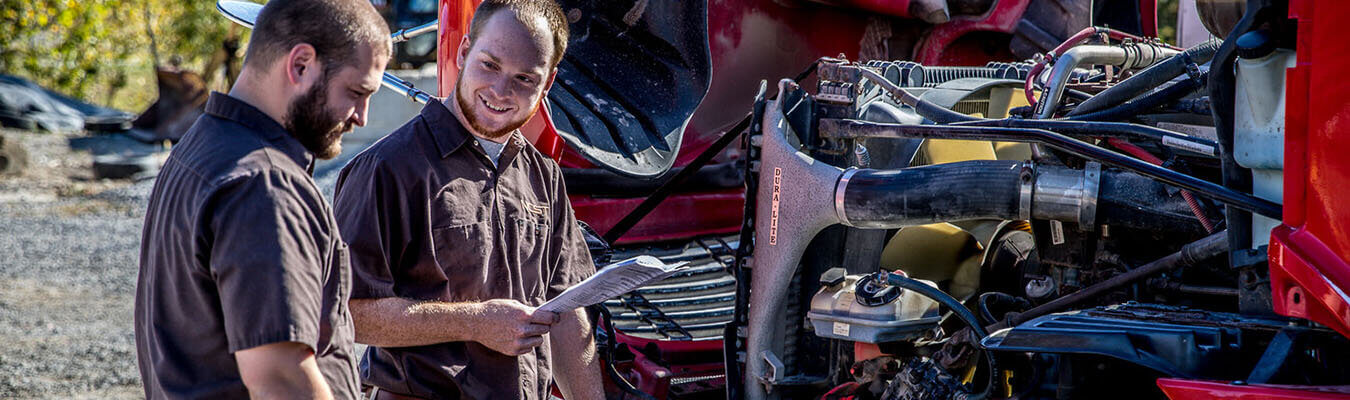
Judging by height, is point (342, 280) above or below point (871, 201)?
above

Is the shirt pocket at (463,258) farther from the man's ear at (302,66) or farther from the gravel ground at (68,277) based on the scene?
the gravel ground at (68,277)

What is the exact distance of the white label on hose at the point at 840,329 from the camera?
3064 millimetres

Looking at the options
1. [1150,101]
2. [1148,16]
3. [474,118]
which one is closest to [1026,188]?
[1150,101]

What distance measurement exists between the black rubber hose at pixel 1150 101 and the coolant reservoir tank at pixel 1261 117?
0.66 metres

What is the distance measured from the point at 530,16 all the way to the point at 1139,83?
1496mm

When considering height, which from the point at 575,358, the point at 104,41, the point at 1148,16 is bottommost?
the point at 104,41

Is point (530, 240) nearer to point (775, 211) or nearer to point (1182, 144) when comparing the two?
point (775, 211)

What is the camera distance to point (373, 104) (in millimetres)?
11680

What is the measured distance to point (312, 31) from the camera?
1853 millimetres

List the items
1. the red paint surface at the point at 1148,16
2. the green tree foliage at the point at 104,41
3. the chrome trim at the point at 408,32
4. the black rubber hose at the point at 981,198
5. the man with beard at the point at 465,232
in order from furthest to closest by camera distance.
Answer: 1. the green tree foliage at the point at 104,41
2. the red paint surface at the point at 1148,16
3. the chrome trim at the point at 408,32
4. the black rubber hose at the point at 981,198
5. the man with beard at the point at 465,232

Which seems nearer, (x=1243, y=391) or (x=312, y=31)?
(x=312, y=31)

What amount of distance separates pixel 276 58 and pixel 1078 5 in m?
3.64

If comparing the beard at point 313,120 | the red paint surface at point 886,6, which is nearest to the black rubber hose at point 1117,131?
the red paint surface at point 886,6

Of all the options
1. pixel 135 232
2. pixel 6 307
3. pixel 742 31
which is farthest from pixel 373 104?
pixel 742 31
